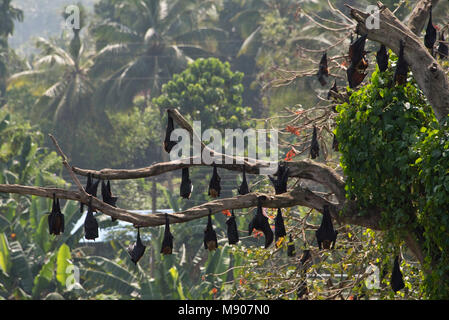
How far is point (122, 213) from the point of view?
5488 millimetres

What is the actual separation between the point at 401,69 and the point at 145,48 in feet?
97.5

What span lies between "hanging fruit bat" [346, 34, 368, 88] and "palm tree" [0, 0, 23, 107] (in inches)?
1346

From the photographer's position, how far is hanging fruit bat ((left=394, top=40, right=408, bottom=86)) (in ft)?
18.9

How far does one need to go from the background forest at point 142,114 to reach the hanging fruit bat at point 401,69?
8.94 meters

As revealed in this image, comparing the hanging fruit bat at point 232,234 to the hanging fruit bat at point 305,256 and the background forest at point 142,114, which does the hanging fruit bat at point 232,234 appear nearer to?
the hanging fruit bat at point 305,256

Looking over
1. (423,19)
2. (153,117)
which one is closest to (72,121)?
(153,117)

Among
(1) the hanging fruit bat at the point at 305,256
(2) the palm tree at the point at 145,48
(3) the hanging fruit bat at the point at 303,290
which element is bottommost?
(3) the hanging fruit bat at the point at 303,290

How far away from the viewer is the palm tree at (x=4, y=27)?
38.2m

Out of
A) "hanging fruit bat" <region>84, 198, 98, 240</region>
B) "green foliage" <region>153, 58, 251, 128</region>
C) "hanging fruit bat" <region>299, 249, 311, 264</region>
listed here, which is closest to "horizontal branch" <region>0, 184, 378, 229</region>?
"hanging fruit bat" <region>84, 198, 98, 240</region>

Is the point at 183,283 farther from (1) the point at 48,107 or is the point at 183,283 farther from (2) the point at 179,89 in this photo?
(1) the point at 48,107

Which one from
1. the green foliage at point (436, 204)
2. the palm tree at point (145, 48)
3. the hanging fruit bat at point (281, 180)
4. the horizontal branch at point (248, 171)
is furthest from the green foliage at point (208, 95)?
the green foliage at point (436, 204)

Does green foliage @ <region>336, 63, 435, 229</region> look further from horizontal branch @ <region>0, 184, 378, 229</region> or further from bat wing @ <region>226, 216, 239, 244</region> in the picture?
bat wing @ <region>226, 216, 239, 244</region>

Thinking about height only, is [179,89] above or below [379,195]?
above
